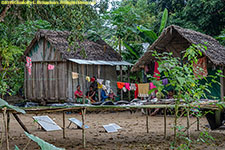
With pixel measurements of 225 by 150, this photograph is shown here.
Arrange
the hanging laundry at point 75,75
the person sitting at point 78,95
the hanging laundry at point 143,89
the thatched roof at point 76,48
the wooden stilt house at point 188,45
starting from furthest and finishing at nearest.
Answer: the thatched roof at point 76,48 < the person sitting at point 78,95 < the hanging laundry at point 75,75 < the hanging laundry at point 143,89 < the wooden stilt house at point 188,45

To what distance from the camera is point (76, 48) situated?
14.1 metres

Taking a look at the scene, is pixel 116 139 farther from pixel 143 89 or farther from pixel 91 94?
pixel 91 94

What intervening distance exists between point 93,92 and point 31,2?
25.6 ft

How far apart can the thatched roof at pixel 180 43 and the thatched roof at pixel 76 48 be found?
230 centimetres

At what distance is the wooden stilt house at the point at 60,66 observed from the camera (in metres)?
14.4

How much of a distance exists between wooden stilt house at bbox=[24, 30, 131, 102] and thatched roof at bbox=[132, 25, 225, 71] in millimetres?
2407

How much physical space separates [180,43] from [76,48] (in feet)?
15.1

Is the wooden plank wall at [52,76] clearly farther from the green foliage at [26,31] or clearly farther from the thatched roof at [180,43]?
the thatched roof at [180,43]

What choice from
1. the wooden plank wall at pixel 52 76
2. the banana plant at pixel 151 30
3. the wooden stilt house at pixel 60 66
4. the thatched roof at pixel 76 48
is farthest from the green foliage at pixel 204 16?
the wooden plank wall at pixel 52 76

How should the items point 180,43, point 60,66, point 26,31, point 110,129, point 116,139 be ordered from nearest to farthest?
point 116,139 → point 110,129 → point 180,43 → point 60,66 → point 26,31

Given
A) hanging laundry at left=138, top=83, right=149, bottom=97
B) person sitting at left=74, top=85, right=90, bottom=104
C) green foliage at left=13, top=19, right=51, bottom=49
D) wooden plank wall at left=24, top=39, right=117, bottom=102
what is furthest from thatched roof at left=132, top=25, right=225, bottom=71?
green foliage at left=13, top=19, right=51, bottom=49

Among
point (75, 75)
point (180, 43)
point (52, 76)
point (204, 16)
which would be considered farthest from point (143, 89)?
point (204, 16)

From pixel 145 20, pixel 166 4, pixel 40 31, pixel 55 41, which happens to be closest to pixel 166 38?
pixel 55 41

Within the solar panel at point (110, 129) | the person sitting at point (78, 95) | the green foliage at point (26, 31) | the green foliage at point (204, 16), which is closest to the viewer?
the solar panel at point (110, 129)
